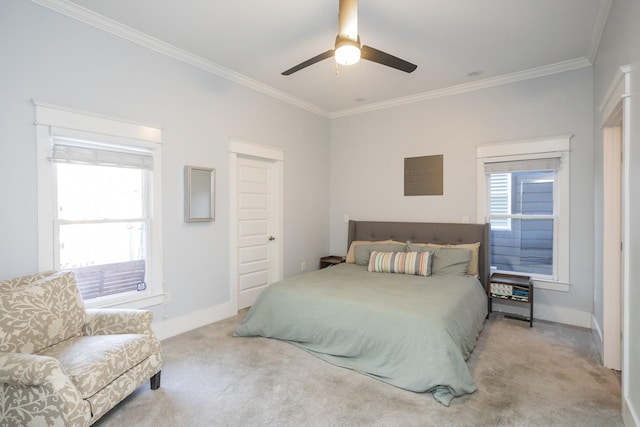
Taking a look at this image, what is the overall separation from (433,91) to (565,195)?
6.68ft

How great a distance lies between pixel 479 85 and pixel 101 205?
14.5ft

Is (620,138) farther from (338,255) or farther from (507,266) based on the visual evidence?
(338,255)

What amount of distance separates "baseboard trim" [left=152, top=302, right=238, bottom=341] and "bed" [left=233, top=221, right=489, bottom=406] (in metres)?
0.55

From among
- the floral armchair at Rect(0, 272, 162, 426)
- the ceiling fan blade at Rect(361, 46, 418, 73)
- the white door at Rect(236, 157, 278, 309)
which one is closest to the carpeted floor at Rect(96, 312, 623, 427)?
the floral armchair at Rect(0, 272, 162, 426)

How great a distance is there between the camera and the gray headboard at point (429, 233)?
3.97 meters

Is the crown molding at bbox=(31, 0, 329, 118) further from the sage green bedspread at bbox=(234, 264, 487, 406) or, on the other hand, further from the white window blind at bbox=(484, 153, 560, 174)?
the white window blind at bbox=(484, 153, 560, 174)

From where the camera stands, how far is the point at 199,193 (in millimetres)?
3529

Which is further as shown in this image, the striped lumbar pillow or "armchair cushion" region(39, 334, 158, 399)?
the striped lumbar pillow

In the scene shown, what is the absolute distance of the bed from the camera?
2285 mm

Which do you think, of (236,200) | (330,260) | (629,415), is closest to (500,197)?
(330,260)

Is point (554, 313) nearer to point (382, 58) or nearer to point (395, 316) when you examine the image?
point (395, 316)

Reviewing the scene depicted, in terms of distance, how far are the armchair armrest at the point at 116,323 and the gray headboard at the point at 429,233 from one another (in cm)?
326

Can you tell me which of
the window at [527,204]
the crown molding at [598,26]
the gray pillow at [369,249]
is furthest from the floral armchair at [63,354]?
the crown molding at [598,26]

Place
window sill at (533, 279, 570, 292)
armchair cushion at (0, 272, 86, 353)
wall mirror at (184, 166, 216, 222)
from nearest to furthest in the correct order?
armchair cushion at (0, 272, 86, 353)
wall mirror at (184, 166, 216, 222)
window sill at (533, 279, 570, 292)
